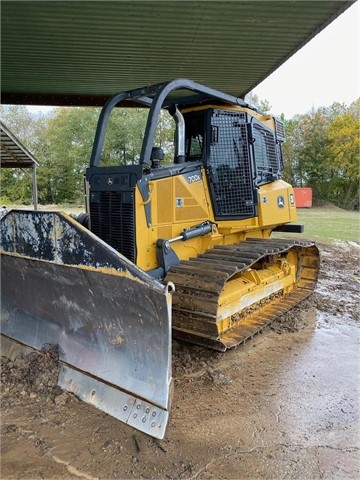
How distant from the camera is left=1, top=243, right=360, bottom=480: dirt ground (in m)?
2.40

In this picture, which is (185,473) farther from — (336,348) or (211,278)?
(336,348)

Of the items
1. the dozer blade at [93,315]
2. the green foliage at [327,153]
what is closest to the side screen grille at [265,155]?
the dozer blade at [93,315]

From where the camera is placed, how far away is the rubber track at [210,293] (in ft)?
11.6

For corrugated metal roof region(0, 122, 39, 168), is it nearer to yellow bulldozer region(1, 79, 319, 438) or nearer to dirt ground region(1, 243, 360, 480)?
yellow bulldozer region(1, 79, 319, 438)

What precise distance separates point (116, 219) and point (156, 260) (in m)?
0.57

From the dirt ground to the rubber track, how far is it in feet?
0.86

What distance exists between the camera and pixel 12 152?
518 inches

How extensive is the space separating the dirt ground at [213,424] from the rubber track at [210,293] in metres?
0.26

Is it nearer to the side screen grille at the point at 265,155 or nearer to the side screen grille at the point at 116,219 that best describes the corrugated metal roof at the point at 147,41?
the side screen grille at the point at 265,155

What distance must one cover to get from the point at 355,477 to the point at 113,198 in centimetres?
292

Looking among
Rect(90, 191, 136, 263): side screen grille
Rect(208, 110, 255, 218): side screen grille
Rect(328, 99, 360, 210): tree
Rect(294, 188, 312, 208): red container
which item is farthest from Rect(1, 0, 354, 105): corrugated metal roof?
Rect(328, 99, 360, 210): tree

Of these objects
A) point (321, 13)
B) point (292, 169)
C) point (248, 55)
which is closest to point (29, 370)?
point (321, 13)

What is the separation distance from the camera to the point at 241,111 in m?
4.91

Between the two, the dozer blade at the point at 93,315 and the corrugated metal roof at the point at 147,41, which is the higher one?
the corrugated metal roof at the point at 147,41
